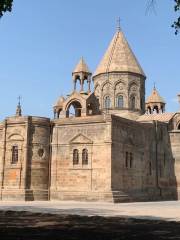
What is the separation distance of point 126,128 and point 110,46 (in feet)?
45.4

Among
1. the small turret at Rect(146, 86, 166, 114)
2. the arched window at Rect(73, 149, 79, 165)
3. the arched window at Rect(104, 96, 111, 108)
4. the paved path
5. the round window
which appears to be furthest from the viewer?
the small turret at Rect(146, 86, 166, 114)

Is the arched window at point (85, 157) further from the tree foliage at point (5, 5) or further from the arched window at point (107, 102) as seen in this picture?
the tree foliage at point (5, 5)

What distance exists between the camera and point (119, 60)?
4100cm

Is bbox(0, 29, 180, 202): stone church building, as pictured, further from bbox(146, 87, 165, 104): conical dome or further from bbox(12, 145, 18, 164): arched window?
bbox(146, 87, 165, 104): conical dome

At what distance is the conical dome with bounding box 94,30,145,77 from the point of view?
40.5 m

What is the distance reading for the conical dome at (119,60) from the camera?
133ft

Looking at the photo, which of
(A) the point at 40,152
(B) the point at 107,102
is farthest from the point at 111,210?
(B) the point at 107,102

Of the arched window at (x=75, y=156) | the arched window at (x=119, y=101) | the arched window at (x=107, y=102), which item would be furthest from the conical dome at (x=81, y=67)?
the arched window at (x=75, y=156)

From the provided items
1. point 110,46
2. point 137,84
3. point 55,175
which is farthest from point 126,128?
point 110,46

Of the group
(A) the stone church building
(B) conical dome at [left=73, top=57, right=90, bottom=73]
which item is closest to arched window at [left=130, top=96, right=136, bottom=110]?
(A) the stone church building

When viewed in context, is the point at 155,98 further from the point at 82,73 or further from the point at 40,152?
the point at 40,152

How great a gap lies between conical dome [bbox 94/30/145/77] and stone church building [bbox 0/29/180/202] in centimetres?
439

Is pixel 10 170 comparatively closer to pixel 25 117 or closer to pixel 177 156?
pixel 25 117

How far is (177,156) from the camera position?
38.5m
